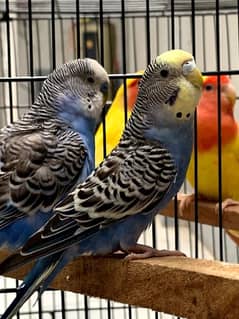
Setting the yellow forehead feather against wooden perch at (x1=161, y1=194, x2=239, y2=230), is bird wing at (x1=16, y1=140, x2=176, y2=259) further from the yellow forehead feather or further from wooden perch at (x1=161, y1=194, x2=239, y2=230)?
wooden perch at (x1=161, y1=194, x2=239, y2=230)

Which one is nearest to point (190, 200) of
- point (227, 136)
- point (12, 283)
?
point (227, 136)

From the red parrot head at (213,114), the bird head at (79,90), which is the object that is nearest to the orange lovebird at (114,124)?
the red parrot head at (213,114)

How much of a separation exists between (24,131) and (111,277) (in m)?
0.25

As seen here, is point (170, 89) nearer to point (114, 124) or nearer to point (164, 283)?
point (164, 283)

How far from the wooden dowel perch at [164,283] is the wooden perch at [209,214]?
18.8 inches

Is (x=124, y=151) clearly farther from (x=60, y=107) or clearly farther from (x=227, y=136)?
(x=227, y=136)

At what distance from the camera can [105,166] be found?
844 mm

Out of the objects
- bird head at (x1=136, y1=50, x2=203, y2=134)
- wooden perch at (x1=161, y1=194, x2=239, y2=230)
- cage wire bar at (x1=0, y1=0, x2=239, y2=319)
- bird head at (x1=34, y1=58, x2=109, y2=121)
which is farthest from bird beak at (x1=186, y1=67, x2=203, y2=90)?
wooden perch at (x1=161, y1=194, x2=239, y2=230)

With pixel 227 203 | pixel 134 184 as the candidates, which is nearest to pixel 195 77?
pixel 134 184

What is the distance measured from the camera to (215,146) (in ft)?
4.81

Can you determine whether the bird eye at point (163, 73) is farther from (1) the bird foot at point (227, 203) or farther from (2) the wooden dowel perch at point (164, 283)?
(1) the bird foot at point (227, 203)

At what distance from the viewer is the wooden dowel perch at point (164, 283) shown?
28.5 inches

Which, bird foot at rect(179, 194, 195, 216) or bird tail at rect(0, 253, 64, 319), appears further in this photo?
bird foot at rect(179, 194, 195, 216)

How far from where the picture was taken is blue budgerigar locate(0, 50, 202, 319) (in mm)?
806
